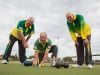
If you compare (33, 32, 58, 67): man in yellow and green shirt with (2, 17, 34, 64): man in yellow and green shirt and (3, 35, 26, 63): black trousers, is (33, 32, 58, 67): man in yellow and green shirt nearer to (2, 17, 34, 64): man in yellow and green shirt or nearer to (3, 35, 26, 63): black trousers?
(2, 17, 34, 64): man in yellow and green shirt

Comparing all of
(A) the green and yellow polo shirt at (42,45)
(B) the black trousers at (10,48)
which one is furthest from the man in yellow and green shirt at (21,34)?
(A) the green and yellow polo shirt at (42,45)

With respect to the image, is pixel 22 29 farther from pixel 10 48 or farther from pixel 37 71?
pixel 37 71

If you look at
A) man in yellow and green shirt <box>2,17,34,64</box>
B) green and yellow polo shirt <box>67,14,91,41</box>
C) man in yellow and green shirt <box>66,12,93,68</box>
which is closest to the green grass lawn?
man in yellow and green shirt <box>66,12,93,68</box>

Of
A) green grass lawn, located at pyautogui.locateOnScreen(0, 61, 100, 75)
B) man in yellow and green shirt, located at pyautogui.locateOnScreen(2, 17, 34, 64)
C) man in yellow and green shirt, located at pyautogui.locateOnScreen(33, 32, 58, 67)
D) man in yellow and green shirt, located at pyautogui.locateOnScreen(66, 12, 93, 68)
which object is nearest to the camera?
green grass lawn, located at pyautogui.locateOnScreen(0, 61, 100, 75)

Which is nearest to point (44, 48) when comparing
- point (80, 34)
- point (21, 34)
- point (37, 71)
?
point (21, 34)

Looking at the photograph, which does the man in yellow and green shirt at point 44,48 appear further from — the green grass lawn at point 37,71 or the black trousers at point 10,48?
the green grass lawn at point 37,71

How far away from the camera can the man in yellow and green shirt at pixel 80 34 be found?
6.75 metres

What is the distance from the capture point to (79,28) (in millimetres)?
7035

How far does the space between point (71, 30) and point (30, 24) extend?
1.05m

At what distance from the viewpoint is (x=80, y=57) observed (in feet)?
23.6

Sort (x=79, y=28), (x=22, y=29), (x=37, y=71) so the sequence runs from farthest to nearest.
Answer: (x=22, y=29) → (x=79, y=28) → (x=37, y=71)

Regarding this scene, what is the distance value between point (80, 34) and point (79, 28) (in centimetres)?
15

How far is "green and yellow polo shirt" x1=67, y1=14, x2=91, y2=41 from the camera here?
6832 mm

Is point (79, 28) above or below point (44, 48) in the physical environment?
above
